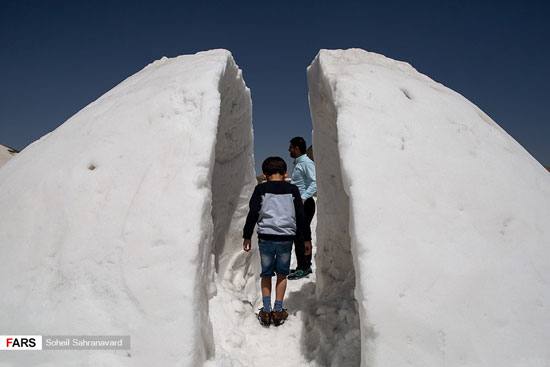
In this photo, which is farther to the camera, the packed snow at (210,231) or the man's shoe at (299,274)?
the man's shoe at (299,274)

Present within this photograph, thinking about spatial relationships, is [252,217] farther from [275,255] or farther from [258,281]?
[258,281]

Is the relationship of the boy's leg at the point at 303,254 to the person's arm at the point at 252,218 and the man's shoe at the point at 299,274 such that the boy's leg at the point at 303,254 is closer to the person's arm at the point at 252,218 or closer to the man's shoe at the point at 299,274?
the man's shoe at the point at 299,274

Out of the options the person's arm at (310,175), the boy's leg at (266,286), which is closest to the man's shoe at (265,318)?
the boy's leg at (266,286)

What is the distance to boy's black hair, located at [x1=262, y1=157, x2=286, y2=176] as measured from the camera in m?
2.65

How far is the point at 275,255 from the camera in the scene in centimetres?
252

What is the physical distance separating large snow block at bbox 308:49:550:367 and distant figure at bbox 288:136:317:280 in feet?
6.77

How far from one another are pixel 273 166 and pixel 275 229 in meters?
0.53

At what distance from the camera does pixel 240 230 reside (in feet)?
12.4

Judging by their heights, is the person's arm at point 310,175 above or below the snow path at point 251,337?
above

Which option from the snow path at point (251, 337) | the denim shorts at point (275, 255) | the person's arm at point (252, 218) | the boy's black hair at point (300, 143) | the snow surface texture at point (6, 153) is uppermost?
the snow surface texture at point (6, 153)

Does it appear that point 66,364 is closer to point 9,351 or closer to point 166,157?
point 9,351

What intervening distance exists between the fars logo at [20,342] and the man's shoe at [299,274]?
316 cm

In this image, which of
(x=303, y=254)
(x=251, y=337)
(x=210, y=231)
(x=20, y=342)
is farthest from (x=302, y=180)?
(x=20, y=342)

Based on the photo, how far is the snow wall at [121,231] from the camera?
1449 millimetres
